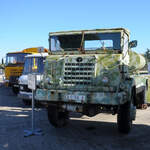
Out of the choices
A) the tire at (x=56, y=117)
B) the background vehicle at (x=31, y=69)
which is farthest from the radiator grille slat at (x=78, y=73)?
the background vehicle at (x=31, y=69)

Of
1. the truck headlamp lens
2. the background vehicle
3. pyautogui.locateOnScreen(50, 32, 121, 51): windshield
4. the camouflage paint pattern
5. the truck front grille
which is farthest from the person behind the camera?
the background vehicle

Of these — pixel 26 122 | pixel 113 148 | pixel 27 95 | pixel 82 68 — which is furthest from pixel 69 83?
pixel 27 95

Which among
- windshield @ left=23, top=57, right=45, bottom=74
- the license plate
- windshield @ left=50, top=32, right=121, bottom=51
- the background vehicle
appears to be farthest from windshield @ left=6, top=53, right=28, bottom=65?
the license plate

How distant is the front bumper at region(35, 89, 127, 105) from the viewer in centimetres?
513

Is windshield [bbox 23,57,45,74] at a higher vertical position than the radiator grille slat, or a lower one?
higher

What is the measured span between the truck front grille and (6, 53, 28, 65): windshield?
9.27 meters

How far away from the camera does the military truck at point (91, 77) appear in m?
5.39

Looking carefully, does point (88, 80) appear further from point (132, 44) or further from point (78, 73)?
point (132, 44)

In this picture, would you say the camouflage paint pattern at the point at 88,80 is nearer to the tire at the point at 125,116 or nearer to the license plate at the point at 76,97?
the license plate at the point at 76,97

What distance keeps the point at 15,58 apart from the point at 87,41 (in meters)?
9.57

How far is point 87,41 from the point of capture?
21.2 ft

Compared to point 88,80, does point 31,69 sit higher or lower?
higher

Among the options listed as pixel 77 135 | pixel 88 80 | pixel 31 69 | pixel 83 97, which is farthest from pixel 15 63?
pixel 83 97

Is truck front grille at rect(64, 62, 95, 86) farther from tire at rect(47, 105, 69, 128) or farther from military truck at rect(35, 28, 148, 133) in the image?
tire at rect(47, 105, 69, 128)
